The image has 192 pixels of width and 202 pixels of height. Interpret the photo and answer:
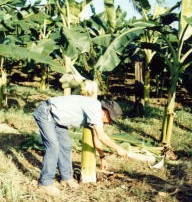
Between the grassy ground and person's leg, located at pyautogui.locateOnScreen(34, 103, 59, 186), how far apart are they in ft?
0.69

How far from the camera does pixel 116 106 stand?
4250 millimetres

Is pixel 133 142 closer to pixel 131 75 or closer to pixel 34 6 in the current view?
pixel 34 6

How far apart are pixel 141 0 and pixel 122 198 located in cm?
509

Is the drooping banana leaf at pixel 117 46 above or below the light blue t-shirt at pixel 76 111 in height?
above

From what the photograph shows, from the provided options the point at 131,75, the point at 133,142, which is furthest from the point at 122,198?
the point at 131,75

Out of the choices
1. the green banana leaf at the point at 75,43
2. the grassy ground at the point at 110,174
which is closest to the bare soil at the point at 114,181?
the grassy ground at the point at 110,174

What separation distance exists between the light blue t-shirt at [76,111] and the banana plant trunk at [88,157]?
26 centimetres

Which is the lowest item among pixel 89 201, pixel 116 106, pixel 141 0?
pixel 89 201

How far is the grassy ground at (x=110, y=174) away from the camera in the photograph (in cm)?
419

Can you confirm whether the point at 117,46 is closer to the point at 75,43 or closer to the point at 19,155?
the point at 75,43

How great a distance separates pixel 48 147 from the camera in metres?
4.33

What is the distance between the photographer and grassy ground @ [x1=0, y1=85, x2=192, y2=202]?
4.19m

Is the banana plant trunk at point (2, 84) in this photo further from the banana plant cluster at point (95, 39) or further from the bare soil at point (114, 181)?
the bare soil at point (114, 181)

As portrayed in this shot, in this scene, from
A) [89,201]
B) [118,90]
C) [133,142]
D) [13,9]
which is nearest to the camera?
[89,201]
